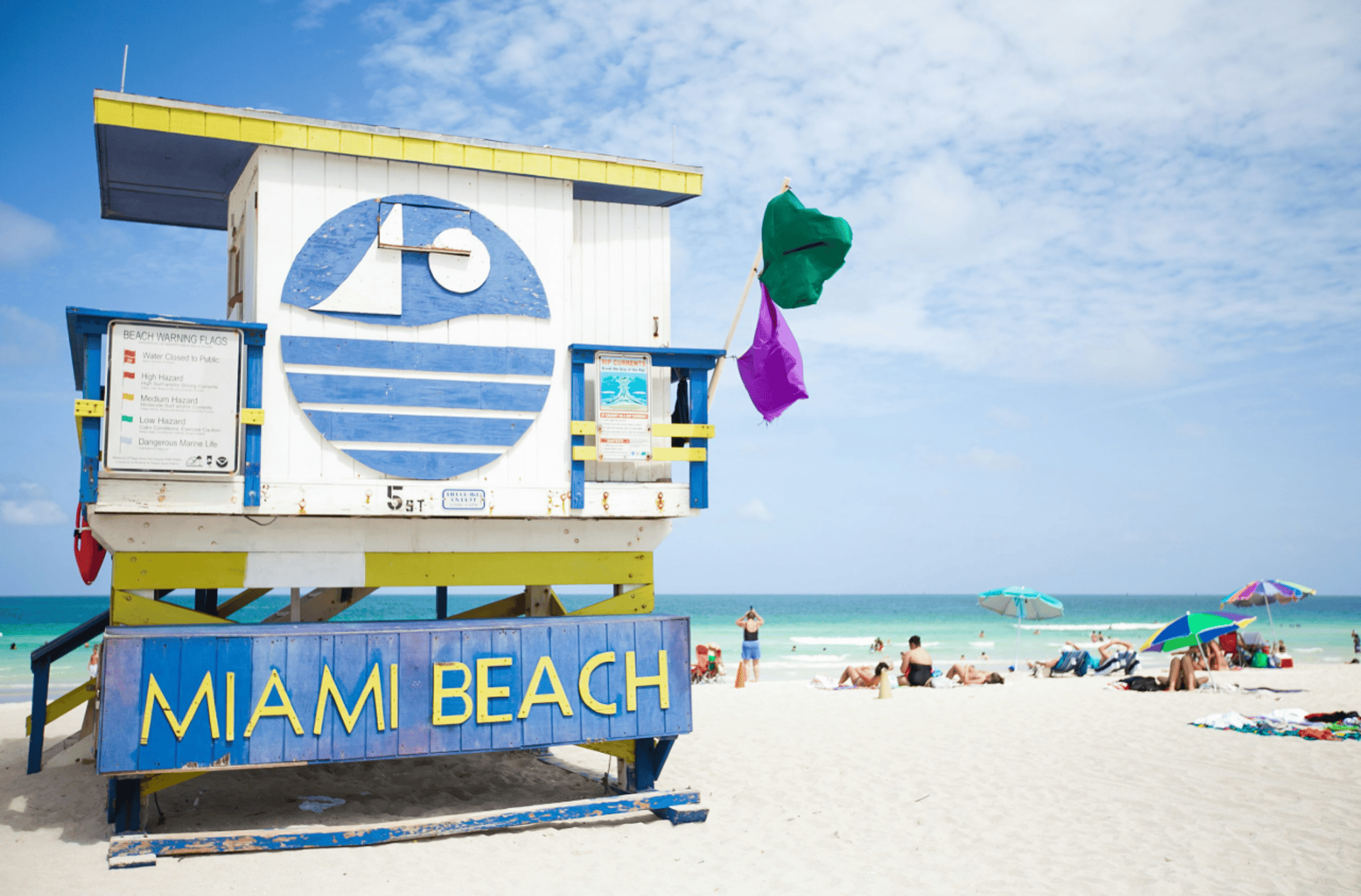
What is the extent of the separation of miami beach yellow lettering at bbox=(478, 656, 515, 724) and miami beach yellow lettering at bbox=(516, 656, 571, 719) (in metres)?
0.16

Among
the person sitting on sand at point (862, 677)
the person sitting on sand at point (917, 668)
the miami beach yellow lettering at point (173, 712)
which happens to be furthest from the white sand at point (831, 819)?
the person sitting on sand at point (862, 677)

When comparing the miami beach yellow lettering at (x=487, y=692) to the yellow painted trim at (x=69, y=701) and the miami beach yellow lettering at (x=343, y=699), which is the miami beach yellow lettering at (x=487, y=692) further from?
the yellow painted trim at (x=69, y=701)

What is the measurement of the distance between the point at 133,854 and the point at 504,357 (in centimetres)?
441

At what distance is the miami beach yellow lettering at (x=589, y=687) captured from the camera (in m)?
7.87

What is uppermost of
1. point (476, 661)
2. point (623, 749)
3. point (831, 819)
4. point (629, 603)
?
point (629, 603)

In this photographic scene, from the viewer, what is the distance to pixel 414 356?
25.8 feet

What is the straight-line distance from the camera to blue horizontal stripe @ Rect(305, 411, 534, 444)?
25.0 feet

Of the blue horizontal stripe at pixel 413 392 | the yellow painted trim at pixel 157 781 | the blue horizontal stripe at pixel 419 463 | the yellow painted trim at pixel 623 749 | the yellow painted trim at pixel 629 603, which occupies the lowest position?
the yellow painted trim at pixel 623 749

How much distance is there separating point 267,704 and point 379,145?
440 cm

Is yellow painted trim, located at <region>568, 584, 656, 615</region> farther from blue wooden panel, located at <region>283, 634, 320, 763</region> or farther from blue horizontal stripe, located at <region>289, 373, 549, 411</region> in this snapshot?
blue wooden panel, located at <region>283, 634, 320, 763</region>

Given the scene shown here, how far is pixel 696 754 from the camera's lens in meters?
11.0

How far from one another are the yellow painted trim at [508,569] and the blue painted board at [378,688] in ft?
1.24

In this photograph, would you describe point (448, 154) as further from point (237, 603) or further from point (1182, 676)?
point (1182, 676)

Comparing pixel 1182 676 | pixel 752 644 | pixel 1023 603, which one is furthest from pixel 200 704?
pixel 1023 603
